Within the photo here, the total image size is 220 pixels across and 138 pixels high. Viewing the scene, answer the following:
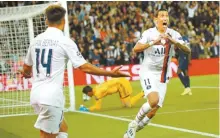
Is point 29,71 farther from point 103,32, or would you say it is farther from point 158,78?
point 103,32

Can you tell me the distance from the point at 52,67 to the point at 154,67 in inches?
139

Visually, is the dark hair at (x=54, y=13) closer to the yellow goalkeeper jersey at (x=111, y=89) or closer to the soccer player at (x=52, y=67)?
the soccer player at (x=52, y=67)

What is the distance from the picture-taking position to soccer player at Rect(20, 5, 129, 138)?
5516mm

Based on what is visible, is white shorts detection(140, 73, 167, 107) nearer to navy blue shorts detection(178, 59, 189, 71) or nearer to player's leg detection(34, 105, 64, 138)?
player's leg detection(34, 105, 64, 138)

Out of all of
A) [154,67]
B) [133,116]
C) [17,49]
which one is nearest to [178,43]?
[154,67]

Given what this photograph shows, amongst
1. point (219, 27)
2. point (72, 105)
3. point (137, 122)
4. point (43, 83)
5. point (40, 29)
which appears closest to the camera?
point (43, 83)

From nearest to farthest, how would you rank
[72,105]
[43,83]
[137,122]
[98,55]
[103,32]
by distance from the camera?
[43,83], [137,122], [72,105], [98,55], [103,32]

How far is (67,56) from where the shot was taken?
220 inches

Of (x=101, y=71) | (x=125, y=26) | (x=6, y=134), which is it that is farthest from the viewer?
(x=125, y=26)

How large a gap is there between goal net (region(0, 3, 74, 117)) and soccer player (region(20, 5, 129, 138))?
732 centimetres

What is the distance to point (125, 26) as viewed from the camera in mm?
28344

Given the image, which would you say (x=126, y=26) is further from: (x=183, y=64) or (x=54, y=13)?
(x=54, y=13)

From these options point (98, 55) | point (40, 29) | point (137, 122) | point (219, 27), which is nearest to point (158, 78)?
point (137, 122)

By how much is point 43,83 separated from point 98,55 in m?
19.6
